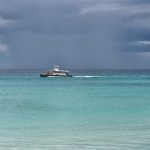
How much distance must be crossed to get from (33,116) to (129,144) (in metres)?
11.6

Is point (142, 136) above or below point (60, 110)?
below

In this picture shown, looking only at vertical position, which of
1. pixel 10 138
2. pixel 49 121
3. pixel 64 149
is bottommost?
pixel 64 149

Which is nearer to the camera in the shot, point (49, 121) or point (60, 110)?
point (49, 121)

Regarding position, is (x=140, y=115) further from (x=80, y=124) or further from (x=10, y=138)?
(x=10, y=138)

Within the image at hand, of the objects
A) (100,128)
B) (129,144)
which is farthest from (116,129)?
(129,144)

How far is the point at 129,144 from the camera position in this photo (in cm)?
1844

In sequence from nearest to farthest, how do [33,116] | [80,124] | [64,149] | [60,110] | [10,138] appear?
[64,149], [10,138], [80,124], [33,116], [60,110]

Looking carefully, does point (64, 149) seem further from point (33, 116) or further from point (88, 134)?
point (33, 116)

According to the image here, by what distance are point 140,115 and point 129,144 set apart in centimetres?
1141

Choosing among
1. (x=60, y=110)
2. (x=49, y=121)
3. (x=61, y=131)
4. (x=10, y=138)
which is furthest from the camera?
(x=60, y=110)

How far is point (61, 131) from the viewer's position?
21938 millimetres

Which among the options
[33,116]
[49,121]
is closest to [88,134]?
[49,121]

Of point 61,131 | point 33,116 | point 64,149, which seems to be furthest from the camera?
point 33,116

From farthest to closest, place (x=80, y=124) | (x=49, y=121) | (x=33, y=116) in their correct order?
(x=33, y=116) < (x=49, y=121) < (x=80, y=124)
